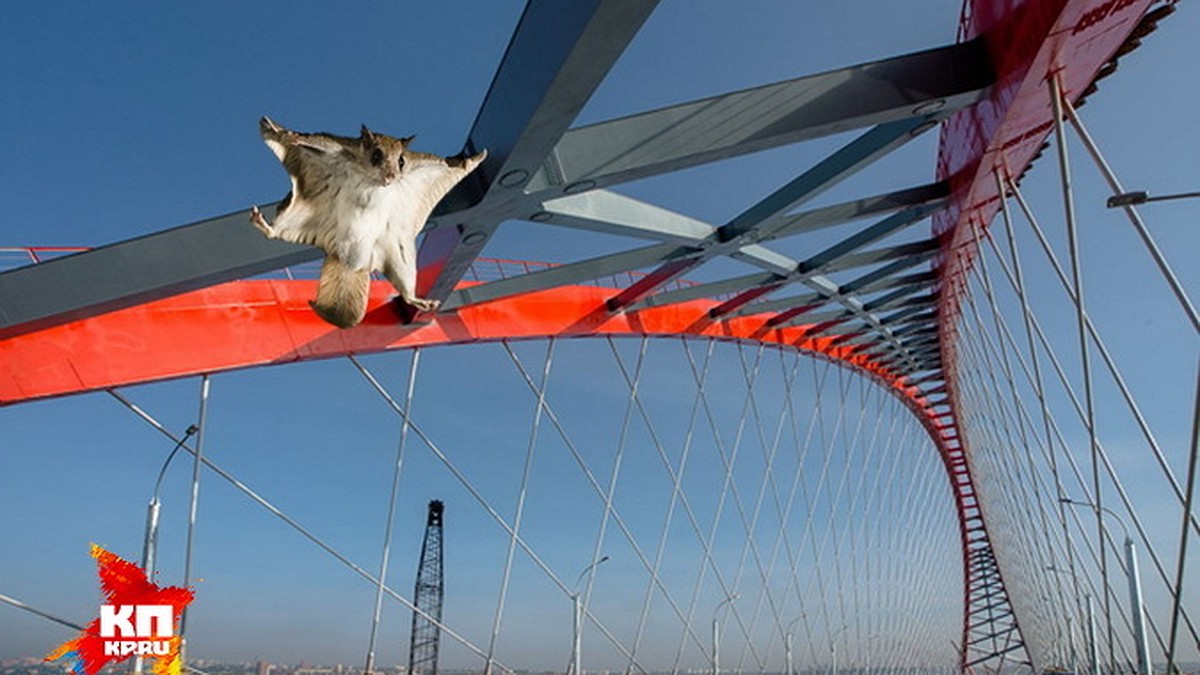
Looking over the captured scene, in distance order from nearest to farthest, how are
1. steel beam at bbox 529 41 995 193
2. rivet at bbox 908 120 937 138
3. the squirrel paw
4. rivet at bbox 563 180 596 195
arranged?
the squirrel paw, steel beam at bbox 529 41 995 193, rivet at bbox 563 180 596 195, rivet at bbox 908 120 937 138

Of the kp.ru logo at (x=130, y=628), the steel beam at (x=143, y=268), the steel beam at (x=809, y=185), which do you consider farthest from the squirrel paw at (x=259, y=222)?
the kp.ru logo at (x=130, y=628)

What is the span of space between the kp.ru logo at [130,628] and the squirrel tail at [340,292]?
8.26 metres

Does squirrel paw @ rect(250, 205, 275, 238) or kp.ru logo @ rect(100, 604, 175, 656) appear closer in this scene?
squirrel paw @ rect(250, 205, 275, 238)

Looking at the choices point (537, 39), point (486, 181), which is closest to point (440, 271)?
point (486, 181)

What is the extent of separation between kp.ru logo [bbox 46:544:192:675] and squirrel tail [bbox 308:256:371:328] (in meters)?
8.26

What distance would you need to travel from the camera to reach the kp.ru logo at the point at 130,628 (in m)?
10.0

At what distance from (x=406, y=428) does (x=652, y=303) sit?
16.9 feet

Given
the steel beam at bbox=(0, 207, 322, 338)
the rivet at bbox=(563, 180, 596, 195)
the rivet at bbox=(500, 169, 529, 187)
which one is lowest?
the steel beam at bbox=(0, 207, 322, 338)

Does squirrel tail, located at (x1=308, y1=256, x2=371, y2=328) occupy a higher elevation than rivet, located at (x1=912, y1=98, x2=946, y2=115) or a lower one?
lower

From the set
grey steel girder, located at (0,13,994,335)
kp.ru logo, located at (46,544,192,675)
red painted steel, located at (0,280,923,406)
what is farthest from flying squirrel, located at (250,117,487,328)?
kp.ru logo, located at (46,544,192,675)

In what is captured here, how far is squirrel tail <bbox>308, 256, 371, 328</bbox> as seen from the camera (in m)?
3.74

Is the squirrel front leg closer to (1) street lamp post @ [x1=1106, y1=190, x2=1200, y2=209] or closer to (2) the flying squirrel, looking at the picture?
(2) the flying squirrel

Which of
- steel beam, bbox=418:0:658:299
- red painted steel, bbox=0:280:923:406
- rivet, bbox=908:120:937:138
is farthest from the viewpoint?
red painted steel, bbox=0:280:923:406

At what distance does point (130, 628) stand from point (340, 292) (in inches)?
339
